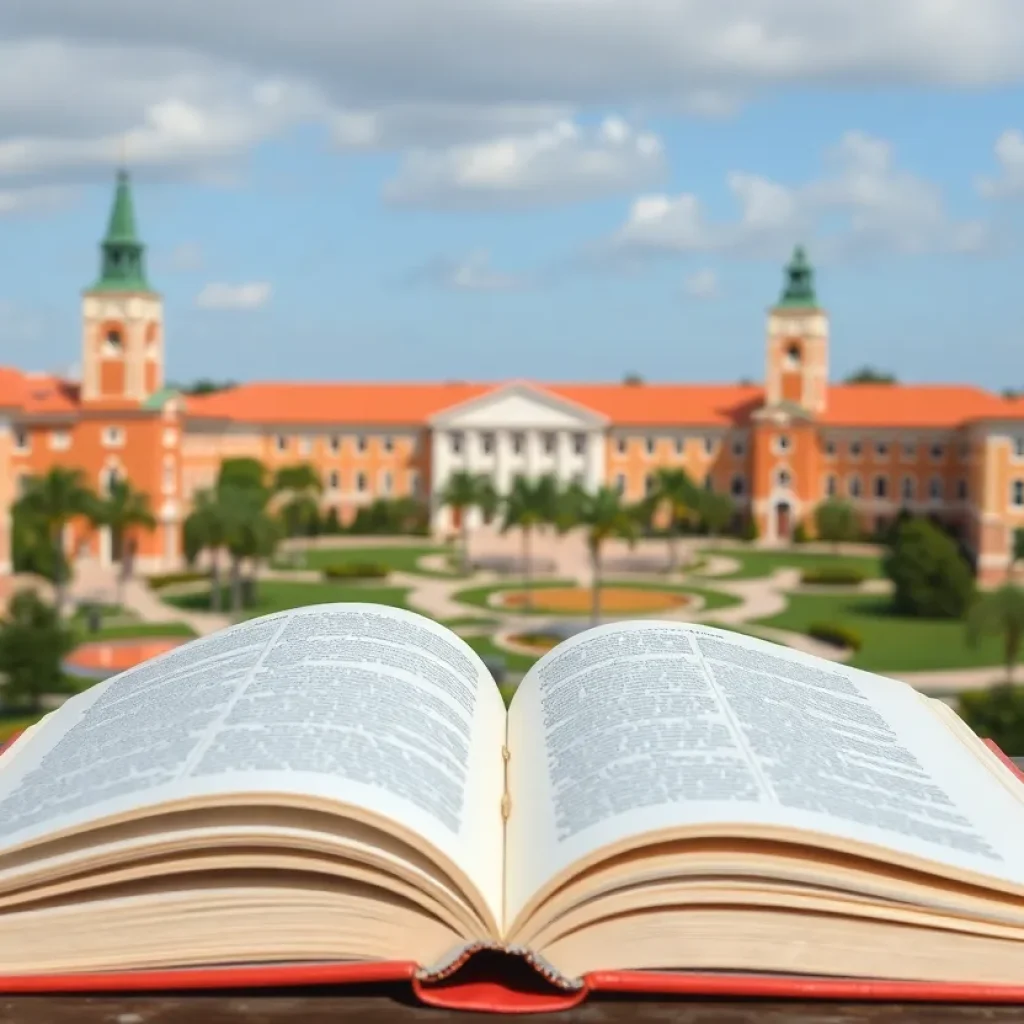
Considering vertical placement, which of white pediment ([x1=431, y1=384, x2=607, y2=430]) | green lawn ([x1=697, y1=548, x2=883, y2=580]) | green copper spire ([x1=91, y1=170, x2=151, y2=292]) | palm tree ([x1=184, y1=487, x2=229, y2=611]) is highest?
green copper spire ([x1=91, y1=170, x2=151, y2=292])

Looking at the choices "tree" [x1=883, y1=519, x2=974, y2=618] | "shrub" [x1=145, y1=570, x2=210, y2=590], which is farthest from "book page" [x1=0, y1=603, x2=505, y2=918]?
"shrub" [x1=145, y1=570, x2=210, y2=590]

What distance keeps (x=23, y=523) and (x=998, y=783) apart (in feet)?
126

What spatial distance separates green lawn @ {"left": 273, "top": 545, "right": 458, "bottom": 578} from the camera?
166 ft

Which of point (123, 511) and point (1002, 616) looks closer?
point (1002, 616)

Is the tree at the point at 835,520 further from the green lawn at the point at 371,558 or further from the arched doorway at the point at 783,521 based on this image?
the green lawn at the point at 371,558

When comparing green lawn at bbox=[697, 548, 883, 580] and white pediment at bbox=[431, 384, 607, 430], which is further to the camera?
white pediment at bbox=[431, 384, 607, 430]

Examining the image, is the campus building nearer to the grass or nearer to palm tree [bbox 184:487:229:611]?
the grass

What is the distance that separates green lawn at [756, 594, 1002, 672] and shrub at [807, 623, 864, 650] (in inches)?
11.2

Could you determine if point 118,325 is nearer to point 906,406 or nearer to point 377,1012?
point 906,406

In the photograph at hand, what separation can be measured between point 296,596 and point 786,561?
19.8 meters

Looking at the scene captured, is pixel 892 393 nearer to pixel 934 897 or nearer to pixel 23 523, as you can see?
pixel 23 523

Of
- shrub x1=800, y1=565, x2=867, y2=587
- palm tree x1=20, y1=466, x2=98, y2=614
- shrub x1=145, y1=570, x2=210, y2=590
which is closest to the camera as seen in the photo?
palm tree x1=20, y1=466, x2=98, y2=614

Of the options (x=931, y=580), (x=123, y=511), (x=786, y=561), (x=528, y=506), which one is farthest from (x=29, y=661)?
(x=786, y=561)

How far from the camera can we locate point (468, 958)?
3.29m
